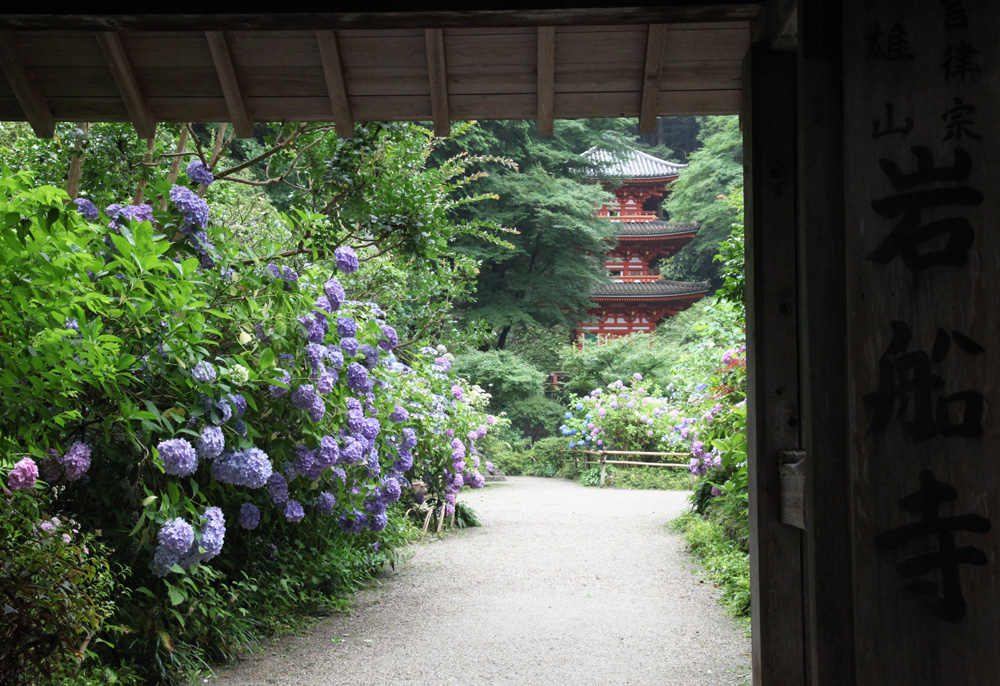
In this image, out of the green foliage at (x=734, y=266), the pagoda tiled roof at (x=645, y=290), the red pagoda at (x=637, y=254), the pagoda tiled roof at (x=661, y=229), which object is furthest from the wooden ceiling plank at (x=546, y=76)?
the pagoda tiled roof at (x=661, y=229)

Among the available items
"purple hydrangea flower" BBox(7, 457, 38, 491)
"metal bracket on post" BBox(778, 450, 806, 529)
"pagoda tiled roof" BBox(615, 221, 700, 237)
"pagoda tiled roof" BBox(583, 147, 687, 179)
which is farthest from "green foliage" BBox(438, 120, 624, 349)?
"metal bracket on post" BBox(778, 450, 806, 529)

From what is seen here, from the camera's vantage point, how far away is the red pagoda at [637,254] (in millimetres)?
20422

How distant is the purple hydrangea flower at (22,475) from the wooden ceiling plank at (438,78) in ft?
4.77

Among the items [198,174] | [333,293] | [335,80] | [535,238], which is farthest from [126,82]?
[535,238]

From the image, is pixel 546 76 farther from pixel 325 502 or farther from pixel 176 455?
pixel 325 502

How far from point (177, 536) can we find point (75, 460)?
389 millimetres

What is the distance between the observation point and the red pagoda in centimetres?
2042

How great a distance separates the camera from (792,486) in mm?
1762

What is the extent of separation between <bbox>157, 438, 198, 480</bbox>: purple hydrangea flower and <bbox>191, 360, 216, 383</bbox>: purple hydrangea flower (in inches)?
8.8

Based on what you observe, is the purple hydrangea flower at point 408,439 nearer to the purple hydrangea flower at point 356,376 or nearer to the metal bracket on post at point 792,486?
the purple hydrangea flower at point 356,376

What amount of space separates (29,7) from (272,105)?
0.73m

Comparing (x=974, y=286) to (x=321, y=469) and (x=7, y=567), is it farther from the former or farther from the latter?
(x=321, y=469)

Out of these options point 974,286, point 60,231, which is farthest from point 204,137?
point 974,286

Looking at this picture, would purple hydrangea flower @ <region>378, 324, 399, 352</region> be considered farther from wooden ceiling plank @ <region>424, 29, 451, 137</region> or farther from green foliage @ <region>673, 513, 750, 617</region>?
green foliage @ <region>673, 513, 750, 617</region>
